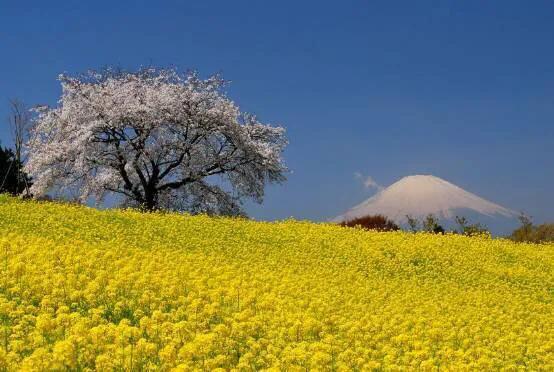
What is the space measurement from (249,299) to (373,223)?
2600cm

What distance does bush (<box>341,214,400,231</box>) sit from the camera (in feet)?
124

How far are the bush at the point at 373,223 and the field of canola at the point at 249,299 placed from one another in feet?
31.8

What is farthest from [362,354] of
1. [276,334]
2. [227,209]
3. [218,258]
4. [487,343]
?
[227,209]

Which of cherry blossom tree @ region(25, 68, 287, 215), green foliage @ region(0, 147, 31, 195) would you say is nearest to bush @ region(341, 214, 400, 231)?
cherry blossom tree @ region(25, 68, 287, 215)

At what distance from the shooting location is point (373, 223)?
38406 mm

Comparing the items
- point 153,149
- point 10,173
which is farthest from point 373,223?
point 10,173

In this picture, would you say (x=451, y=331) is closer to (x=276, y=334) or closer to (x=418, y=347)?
(x=418, y=347)

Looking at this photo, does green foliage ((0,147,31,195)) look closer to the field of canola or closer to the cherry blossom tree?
the cherry blossom tree

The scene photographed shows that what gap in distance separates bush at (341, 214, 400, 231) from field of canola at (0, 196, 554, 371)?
9705mm

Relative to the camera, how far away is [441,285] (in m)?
21.3

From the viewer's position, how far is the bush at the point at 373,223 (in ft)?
124

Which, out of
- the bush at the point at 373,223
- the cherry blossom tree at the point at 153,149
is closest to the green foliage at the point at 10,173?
the cherry blossom tree at the point at 153,149

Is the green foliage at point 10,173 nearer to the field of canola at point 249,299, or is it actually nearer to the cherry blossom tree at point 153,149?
the cherry blossom tree at point 153,149

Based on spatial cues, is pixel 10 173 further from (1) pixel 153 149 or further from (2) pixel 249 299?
(2) pixel 249 299
